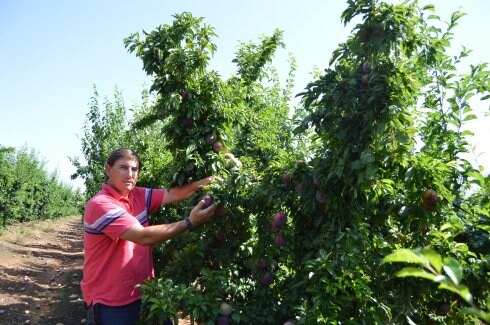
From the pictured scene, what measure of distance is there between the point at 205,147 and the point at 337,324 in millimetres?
1624

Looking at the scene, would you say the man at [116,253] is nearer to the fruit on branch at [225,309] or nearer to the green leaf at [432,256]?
the fruit on branch at [225,309]

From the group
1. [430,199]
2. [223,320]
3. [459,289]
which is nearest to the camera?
[459,289]

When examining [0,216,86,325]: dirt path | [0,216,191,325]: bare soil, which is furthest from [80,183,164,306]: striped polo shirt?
[0,216,86,325]: dirt path

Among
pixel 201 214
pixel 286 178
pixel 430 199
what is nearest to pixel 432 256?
pixel 430 199

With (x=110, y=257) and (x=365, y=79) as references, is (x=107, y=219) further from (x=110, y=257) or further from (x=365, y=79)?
(x=365, y=79)

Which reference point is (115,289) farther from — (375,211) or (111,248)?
(375,211)

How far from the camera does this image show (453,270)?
0.63 m

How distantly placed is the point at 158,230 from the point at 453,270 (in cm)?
206

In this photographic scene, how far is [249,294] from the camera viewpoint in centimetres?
253

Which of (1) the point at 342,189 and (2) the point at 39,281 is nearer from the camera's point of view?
(1) the point at 342,189

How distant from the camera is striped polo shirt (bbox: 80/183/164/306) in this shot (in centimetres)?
246

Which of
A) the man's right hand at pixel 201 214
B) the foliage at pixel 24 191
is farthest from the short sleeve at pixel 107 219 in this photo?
the foliage at pixel 24 191

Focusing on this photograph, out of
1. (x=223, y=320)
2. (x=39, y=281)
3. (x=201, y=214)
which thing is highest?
(x=201, y=214)

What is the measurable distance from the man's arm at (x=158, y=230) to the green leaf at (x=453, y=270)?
75.6 inches
